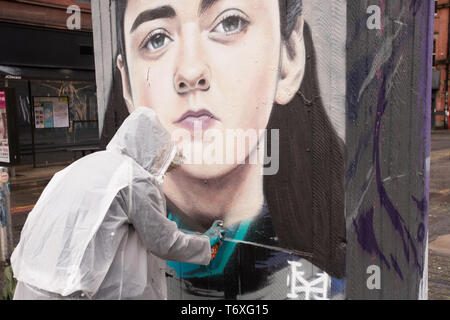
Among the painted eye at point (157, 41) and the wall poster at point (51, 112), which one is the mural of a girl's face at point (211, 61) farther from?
A: the wall poster at point (51, 112)

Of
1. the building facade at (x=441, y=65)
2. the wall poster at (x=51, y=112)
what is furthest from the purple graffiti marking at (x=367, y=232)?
the building facade at (x=441, y=65)

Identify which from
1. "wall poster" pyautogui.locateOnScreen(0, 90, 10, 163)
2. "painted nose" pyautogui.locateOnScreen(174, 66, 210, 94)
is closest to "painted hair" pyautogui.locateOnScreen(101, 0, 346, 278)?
"painted nose" pyautogui.locateOnScreen(174, 66, 210, 94)

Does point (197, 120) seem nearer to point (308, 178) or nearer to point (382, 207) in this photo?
point (308, 178)

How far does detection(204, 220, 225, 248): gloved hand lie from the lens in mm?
2850

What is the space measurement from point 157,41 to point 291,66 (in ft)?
3.20

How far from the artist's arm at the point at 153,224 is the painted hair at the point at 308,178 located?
57 cm

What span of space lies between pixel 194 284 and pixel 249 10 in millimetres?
1748

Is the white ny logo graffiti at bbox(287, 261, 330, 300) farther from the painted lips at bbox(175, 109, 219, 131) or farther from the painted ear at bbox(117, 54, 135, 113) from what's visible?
the painted ear at bbox(117, 54, 135, 113)

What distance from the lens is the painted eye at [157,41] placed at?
9.93ft

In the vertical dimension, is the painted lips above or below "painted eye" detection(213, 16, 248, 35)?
below

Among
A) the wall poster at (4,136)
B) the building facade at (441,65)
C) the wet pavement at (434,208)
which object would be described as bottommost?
the wet pavement at (434,208)

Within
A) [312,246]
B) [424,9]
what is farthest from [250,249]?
[424,9]

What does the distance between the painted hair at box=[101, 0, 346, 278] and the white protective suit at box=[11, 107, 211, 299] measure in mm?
570

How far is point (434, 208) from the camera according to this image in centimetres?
838
